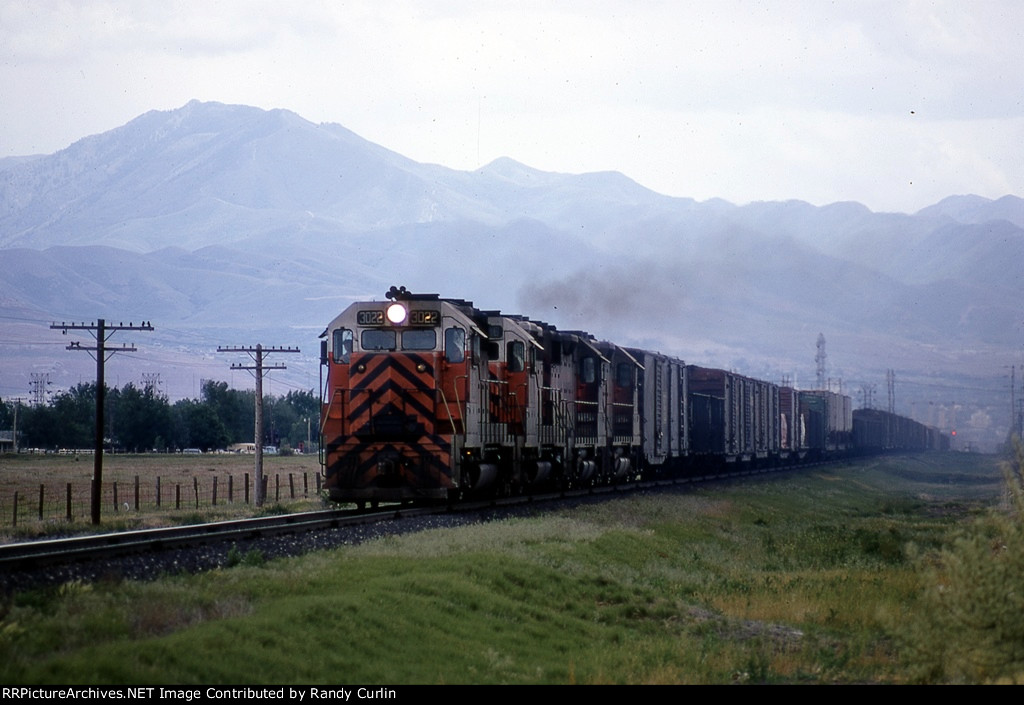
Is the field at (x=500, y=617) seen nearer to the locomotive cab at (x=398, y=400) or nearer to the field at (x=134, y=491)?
the locomotive cab at (x=398, y=400)

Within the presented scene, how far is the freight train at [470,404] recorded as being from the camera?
26328mm

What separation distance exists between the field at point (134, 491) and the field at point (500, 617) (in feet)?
42.3

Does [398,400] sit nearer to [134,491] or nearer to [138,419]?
[134,491]

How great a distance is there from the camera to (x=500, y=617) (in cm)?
1524

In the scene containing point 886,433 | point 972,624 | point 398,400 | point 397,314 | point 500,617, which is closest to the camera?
point 972,624

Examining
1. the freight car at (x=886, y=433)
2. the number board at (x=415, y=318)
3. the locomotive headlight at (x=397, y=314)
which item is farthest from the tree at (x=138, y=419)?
the locomotive headlight at (x=397, y=314)

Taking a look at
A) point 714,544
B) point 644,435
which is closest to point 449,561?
point 714,544

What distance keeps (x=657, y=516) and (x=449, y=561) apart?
1480cm

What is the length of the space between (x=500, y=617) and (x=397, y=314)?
1263 centimetres

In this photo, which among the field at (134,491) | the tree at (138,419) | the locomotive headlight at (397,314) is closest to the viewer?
the locomotive headlight at (397,314)

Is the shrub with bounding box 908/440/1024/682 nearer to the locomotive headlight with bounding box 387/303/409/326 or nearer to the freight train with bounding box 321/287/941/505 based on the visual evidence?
the freight train with bounding box 321/287/941/505

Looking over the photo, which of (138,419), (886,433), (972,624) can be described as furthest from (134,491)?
(886,433)

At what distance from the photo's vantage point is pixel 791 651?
50.7 feet

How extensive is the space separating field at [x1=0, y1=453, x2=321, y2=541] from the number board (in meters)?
8.02
